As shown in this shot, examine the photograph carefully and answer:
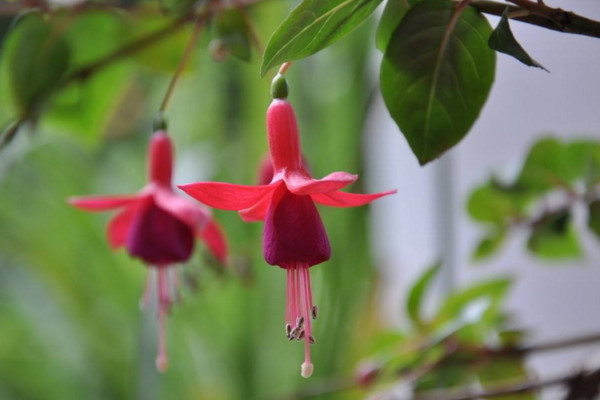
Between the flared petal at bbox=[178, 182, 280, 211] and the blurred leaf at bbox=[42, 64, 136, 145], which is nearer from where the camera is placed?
the flared petal at bbox=[178, 182, 280, 211]

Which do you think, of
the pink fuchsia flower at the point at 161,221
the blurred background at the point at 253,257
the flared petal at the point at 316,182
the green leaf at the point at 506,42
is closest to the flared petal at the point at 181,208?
the pink fuchsia flower at the point at 161,221

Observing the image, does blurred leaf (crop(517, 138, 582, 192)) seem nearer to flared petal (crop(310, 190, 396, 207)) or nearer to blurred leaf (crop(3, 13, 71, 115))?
flared petal (crop(310, 190, 396, 207))

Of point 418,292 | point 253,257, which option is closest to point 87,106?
point 418,292

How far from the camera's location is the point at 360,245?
5.27 feet

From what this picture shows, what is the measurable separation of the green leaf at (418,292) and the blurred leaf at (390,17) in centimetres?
31

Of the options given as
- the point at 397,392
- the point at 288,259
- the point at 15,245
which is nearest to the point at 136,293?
the point at 15,245

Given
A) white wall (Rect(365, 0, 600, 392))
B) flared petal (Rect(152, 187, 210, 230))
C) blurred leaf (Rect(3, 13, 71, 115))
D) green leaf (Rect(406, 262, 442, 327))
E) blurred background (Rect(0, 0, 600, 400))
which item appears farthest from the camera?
blurred background (Rect(0, 0, 600, 400))

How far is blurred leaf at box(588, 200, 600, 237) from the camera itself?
0.49m

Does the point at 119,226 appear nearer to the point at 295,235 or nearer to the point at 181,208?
the point at 181,208

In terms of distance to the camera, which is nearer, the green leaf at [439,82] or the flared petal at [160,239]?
the green leaf at [439,82]

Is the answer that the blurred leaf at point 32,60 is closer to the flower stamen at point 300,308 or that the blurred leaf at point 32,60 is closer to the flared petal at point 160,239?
the flared petal at point 160,239

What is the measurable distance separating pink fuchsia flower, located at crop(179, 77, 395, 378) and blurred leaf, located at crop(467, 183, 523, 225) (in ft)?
0.92

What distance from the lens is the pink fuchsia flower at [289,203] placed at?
30 centimetres

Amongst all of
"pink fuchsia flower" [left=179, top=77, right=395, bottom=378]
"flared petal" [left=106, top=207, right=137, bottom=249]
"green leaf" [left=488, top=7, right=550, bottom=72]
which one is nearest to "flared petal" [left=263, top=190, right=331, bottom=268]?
"pink fuchsia flower" [left=179, top=77, right=395, bottom=378]
